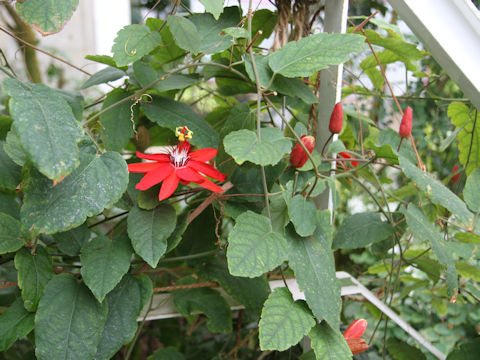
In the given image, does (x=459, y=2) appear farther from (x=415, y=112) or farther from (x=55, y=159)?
(x=415, y=112)

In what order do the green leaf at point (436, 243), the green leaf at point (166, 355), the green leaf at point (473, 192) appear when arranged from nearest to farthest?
the green leaf at point (436, 243)
the green leaf at point (473, 192)
the green leaf at point (166, 355)

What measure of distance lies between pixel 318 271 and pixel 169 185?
0.74ft

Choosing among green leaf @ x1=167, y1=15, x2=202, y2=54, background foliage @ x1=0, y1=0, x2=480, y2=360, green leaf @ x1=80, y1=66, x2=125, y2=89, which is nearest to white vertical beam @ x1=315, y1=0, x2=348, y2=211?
background foliage @ x1=0, y1=0, x2=480, y2=360

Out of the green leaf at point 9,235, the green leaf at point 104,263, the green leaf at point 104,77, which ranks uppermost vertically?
the green leaf at point 104,77

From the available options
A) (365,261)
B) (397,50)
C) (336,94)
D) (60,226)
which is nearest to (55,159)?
(60,226)

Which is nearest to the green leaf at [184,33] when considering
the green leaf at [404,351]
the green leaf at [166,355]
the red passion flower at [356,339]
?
the red passion flower at [356,339]

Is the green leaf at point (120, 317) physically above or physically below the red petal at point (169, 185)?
below

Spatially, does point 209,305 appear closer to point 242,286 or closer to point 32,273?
point 242,286

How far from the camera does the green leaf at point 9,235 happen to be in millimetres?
545

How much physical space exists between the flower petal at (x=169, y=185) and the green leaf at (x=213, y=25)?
0.66 ft

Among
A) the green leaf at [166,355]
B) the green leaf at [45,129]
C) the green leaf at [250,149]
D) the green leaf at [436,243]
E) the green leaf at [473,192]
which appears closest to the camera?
the green leaf at [45,129]

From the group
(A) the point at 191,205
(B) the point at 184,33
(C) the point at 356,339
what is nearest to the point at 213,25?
(B) the point at 184,33

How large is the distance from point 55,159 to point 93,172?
100 mm

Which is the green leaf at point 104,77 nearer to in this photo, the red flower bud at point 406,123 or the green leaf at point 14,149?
the green leaf at point 14,149
